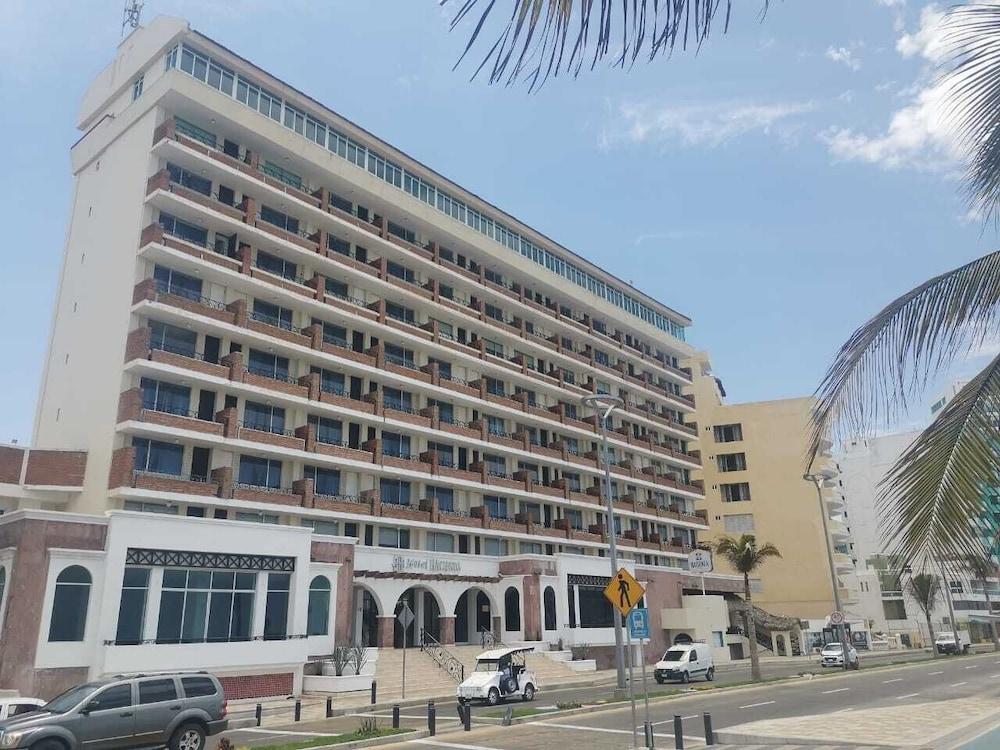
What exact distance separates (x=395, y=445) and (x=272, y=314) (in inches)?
424

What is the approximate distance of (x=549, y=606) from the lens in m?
45.3

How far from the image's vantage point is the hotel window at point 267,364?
40281 millimetres

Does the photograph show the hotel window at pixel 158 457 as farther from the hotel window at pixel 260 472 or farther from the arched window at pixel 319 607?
the arched window at pixel 319 607

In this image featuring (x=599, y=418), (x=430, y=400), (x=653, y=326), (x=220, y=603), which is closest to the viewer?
(x=220, y=603)

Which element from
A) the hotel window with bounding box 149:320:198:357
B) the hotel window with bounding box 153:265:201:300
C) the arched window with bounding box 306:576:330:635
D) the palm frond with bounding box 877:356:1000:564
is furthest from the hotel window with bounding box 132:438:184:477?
the palm frond with bounding box 877:356:1000:564

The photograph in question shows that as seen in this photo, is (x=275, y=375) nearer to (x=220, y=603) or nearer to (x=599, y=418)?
(x=220, y=603)

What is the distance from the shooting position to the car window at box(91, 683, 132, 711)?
1631 cm

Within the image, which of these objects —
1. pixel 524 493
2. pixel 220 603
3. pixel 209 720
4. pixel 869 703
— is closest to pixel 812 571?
pixel 524 493

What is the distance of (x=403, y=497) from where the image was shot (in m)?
46.3

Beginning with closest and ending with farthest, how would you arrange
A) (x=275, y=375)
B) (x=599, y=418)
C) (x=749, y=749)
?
(x=749, y=749) → (x=275, y=375) → (x=599, y=418)

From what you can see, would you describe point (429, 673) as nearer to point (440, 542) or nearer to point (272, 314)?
point (440, 542)

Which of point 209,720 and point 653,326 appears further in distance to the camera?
point 653,326

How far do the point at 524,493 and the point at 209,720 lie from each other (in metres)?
36.1

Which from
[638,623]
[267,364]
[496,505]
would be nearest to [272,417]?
[267,364]
